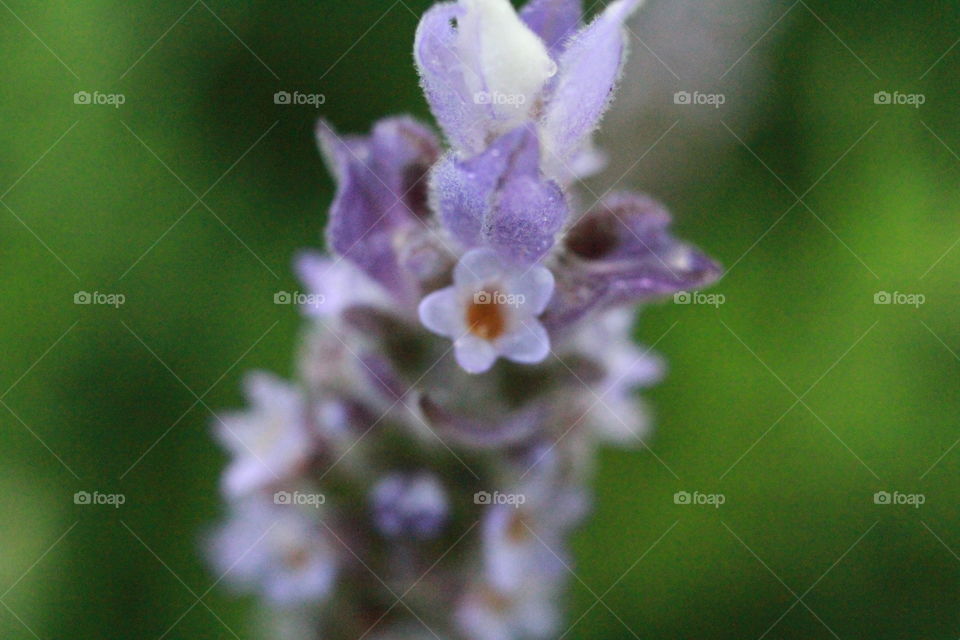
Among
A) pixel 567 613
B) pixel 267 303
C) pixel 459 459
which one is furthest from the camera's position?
pixel 267 303

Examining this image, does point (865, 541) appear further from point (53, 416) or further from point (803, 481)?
point (53, 416)

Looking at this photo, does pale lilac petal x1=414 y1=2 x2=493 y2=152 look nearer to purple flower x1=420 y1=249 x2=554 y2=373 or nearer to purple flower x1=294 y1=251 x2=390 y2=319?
purple flower x1=420 y1=249 x2=554 y2=373

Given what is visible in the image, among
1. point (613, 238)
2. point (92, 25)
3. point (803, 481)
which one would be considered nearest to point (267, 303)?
point (92, 25)

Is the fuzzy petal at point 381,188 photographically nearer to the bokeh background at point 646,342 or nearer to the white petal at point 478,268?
the white petal at point 478,268

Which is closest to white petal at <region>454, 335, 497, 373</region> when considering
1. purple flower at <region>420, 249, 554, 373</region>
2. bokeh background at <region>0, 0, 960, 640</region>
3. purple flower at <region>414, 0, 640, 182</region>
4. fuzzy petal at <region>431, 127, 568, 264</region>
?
purple flower at <region>420, 249, 554, 373</region>

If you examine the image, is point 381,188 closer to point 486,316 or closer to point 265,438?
point 486,316

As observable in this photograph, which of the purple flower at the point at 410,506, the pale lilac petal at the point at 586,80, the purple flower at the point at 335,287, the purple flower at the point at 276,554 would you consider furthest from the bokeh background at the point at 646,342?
the pale lilac petal at the point at 586,80

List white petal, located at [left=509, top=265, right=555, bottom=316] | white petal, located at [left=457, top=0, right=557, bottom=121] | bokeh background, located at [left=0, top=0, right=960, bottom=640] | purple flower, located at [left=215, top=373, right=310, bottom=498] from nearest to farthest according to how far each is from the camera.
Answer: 1. white petal, located at [left=457, top=0, right=557, bottom=121]
2. white petal, located at [left=509, top=265, right=555, bottom=316]
3. purple flower, located at [left=215, top=373, right=310, bottom=498]
4. bokeh background, located at [left=0, top=0, right=960, bottom=640]

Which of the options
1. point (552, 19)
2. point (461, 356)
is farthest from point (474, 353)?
point (552, 19)
